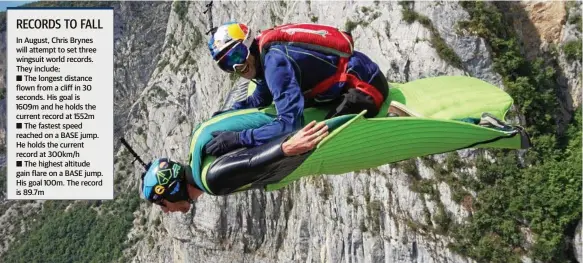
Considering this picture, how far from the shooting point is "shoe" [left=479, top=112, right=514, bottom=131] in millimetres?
4641

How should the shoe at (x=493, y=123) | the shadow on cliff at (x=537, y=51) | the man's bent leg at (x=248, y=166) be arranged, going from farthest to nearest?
the shadow on cliff at (x=537, y=51)
the shoe at (x=493, y=123)
the man's bent leg at (x=248, y=166)

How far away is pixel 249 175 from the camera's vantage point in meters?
3.63

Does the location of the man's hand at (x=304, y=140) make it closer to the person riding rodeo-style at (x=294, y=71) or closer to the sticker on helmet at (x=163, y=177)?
the person riding rodeo-style at (x=294, y=71)

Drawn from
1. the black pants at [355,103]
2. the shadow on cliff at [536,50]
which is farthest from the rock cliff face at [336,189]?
the black pants at [355,103]

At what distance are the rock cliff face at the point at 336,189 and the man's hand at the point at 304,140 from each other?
1288cm

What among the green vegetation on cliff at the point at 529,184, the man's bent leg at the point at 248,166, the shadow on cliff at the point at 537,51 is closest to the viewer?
the man's bent leg at the point at 248,166

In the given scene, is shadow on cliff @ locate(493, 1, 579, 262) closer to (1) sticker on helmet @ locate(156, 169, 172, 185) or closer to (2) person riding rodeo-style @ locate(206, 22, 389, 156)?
(2) person riding rodeo-style @ locate(206, 22, 389, 156)

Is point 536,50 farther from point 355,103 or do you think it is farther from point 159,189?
point 159,189

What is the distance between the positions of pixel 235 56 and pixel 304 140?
0.85 meters

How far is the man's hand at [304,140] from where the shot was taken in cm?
342

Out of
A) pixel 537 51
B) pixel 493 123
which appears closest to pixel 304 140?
pixel 493 123

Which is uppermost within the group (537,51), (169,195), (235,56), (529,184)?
(235,56)

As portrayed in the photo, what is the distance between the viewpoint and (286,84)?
3643 millimetres

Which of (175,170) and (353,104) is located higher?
(353,104)
